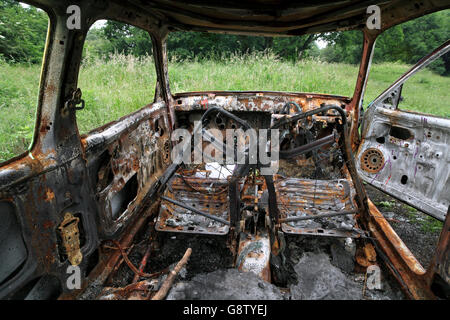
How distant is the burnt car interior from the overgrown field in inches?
17.9

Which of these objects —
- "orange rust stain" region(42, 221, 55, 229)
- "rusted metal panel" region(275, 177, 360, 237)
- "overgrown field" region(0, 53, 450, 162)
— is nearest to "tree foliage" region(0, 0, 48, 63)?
"overgrown field" region(0, 53, 450, 162)

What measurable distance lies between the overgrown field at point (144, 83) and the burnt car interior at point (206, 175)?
45 cm

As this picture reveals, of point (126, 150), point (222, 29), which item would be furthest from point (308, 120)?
point (126, 150)

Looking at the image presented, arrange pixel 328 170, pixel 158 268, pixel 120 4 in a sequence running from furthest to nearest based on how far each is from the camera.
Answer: pixel 328 170, pixel 158 268, pixel 120 4

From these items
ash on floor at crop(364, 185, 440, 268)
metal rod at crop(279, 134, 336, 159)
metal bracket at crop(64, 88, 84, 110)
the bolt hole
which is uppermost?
metal bracket at crop(64, 88, 84, 110)

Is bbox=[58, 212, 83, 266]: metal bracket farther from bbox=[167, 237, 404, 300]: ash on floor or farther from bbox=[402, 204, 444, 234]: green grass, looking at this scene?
bbox=[402, 204, 444, 234]: green grass

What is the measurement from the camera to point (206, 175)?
342 cm

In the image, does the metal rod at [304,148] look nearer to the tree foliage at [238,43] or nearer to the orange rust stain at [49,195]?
the orange rust stain at [49,195]

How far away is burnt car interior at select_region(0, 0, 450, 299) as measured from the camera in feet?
4.91

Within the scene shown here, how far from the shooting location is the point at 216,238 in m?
2.61

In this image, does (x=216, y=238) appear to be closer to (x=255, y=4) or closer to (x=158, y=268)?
(x=158, y=268)

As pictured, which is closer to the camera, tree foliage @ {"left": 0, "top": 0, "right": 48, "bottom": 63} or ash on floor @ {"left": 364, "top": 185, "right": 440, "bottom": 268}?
tree foliage @ {"left": 0, "top": 0, "right": 48, "bottom": 63}

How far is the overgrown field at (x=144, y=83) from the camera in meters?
3.00
